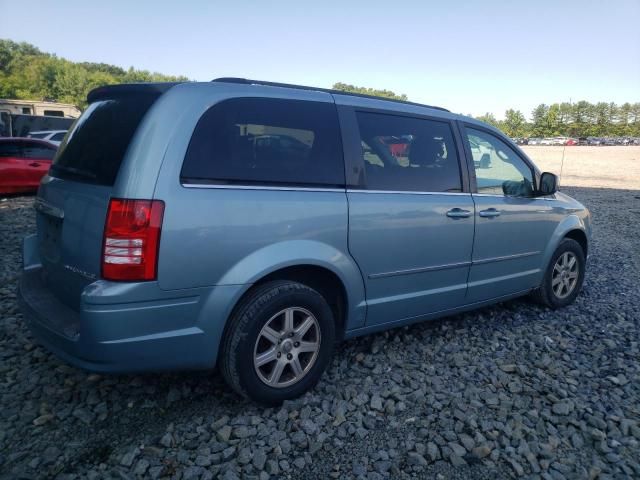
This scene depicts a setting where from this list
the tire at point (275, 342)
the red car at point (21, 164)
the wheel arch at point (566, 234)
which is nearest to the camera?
the tire at point (275, 342)

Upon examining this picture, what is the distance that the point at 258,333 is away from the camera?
2.66 meters

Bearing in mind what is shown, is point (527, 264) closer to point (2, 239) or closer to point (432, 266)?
point (432, 266)

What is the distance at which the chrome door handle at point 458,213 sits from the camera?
3.48m

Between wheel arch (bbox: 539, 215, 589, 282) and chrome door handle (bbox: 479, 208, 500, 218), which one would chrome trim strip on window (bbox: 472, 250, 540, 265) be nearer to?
wheel arch (bbox: 539, 215, 589, 282)

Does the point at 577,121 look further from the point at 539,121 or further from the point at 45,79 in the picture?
the point at 45,79

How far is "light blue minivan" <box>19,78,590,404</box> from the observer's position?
2322 millimetres

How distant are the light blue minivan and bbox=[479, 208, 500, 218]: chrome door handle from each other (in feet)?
0.12

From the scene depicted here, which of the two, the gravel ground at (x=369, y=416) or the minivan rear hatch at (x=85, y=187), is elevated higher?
the minivan rear hatch at (x=85, y=187)

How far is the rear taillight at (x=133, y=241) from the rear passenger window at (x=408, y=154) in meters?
1.41

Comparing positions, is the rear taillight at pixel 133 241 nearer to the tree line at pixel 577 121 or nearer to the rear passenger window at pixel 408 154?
the rear passenger window at pixel 408 154

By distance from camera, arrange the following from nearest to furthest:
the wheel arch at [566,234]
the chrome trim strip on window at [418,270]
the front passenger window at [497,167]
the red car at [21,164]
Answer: the chrome trim strip on window at [418,270] < the front passenger window at [497,167] < the wheel arch at [566,234] < the red car at [21,164]

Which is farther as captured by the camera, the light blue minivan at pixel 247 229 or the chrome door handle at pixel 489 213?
the chrome door handle at pixel 489 213

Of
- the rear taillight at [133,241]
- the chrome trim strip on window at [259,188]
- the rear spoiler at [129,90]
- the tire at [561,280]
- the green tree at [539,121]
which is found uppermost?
the green tree at [539,121]

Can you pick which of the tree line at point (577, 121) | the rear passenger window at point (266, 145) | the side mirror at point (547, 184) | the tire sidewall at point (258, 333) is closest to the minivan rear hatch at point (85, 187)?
the rear passenger window at point (266, 145)
